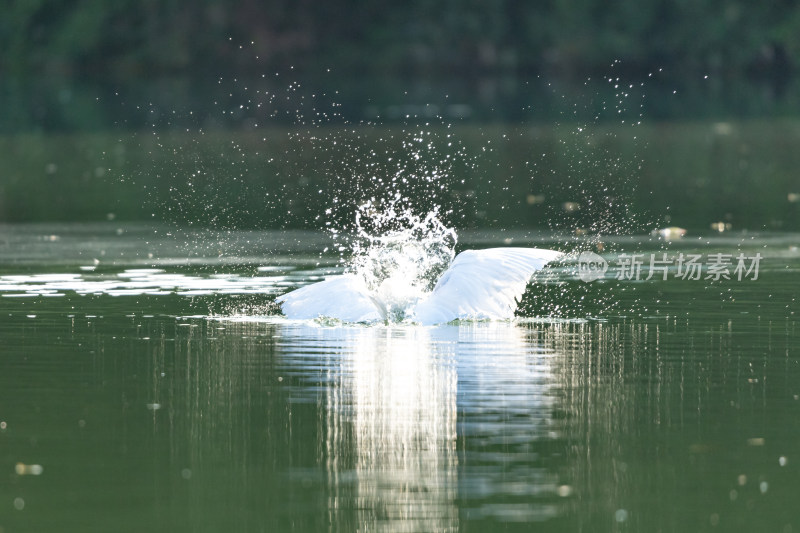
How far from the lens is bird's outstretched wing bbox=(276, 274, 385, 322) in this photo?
12.1m

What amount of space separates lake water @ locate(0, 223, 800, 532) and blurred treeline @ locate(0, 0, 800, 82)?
47356 mm

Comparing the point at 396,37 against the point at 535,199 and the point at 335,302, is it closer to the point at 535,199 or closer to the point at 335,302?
the point at 535,199

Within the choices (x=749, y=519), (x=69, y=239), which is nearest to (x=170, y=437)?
(x=749, y=519)

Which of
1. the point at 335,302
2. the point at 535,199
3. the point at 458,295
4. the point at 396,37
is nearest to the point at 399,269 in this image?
the point at 335,302

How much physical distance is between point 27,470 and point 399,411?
7.20 ft

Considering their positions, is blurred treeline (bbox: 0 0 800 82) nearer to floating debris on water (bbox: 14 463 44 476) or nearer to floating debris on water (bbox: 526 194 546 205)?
floating debris on water (bbox: 526 194 546 205)

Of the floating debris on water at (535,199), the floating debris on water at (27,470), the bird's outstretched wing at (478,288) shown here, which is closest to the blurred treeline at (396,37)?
the floating debris on water at (535,199)

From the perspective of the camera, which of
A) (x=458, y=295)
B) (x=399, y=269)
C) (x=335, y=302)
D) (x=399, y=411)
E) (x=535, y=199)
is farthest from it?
(x=535, y=199)

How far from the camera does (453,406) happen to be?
29.9 ft

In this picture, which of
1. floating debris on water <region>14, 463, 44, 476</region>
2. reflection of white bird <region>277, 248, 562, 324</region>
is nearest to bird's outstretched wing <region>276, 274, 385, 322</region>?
reflection of white bird <region>277, 248, 562, 324</region>

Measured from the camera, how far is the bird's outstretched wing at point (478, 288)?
12.0m

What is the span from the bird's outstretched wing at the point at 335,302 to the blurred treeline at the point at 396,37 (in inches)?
1911

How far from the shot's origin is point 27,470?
308 inches

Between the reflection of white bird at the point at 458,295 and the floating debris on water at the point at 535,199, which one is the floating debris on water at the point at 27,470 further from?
the floating debris on water at the point at 535,199
